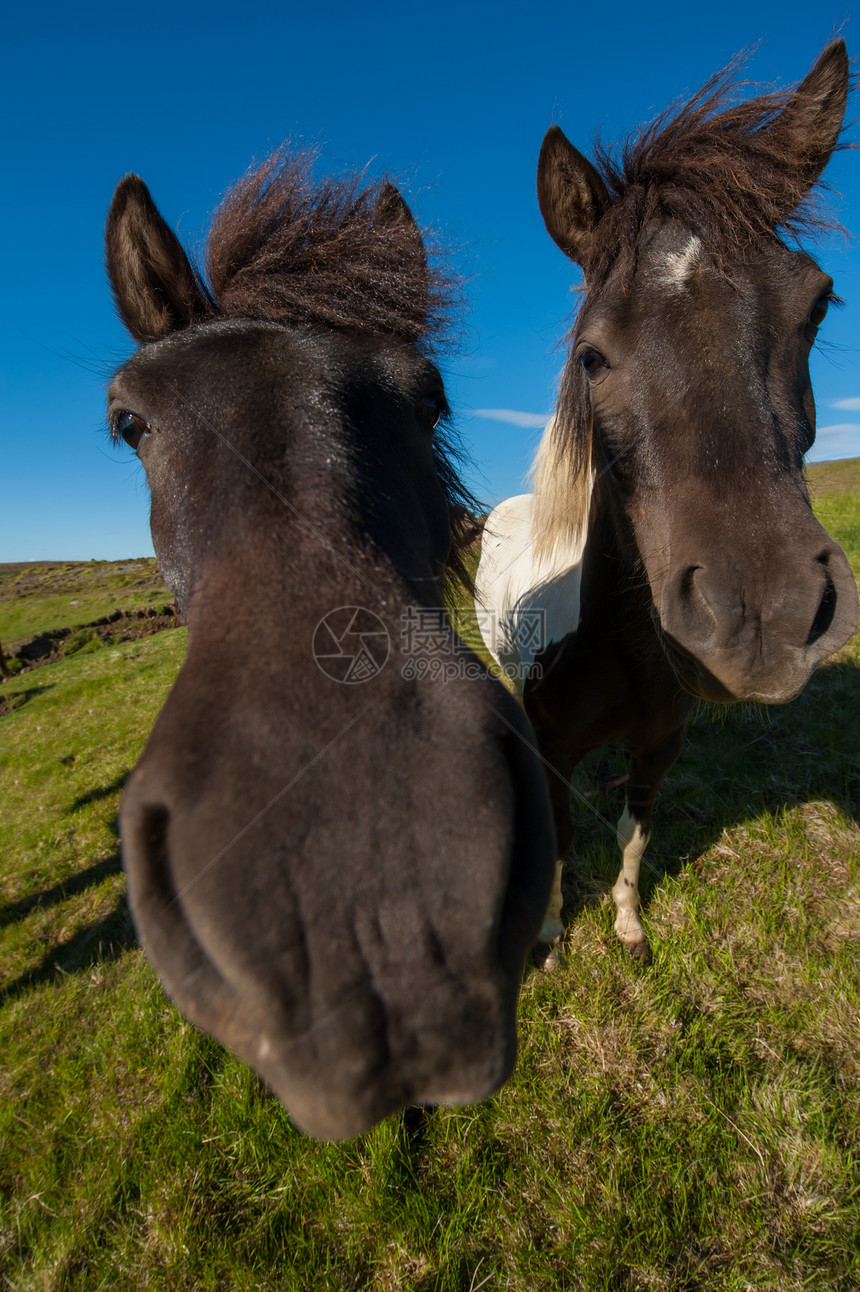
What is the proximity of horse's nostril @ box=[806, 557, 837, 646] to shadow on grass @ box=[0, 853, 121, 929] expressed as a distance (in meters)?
5.18

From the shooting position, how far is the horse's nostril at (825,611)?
154 centimetres

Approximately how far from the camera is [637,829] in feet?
10.6

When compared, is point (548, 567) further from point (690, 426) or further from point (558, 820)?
point (690, 426)

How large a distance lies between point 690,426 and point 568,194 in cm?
136

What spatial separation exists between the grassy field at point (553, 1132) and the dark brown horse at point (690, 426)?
60 cm

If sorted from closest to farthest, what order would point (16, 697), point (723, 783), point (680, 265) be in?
1. point (680, 265)
2. point (723, 783)
3. point (16, 697)

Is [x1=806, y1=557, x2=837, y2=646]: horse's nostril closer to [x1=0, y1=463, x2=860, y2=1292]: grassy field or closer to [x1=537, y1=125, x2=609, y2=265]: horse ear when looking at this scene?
[x1=537, y1=125, x2=609, y2=265]: horse ear

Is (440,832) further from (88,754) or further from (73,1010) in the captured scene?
(88,754)

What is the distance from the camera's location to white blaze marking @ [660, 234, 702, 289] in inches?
76.2

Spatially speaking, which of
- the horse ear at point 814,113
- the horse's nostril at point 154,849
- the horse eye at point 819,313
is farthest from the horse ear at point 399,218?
the horse's nostril at point 154,849

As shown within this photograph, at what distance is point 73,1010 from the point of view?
3.19 m

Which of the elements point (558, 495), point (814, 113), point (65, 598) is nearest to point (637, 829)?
point (558, 495)

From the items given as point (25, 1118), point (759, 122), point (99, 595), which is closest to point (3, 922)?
point (25, 1118)

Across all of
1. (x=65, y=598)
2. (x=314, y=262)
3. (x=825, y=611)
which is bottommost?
(x=825, y=611)
